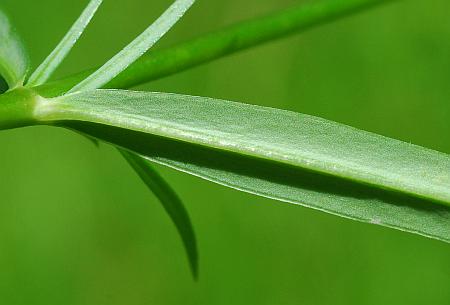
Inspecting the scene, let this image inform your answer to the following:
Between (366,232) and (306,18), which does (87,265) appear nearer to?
(366,232)

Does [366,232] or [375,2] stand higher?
[375,2]

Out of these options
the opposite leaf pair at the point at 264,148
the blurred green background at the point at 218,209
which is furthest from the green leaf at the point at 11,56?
the blurred green background at the point at 218,209

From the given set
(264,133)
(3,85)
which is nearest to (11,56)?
(3,85)

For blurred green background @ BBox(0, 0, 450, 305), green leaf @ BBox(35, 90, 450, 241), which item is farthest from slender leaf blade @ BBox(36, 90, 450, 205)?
blurred green background @ BBox(0, 0, 450, 305)

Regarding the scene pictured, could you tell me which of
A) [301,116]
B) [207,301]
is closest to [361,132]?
[301,116]

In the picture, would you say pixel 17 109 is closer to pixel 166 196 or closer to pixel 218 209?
pixel 166 196

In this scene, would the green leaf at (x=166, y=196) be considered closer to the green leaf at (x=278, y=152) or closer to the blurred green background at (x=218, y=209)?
the green leaf at (x=278, y=152)
